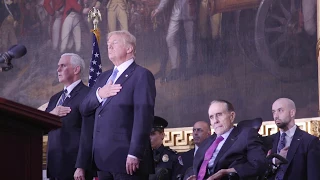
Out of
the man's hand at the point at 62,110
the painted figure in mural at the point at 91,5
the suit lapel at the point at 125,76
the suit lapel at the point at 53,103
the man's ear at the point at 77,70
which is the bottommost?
the man's hand at the point at 62,110

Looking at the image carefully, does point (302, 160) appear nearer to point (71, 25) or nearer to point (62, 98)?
point (62, 98)

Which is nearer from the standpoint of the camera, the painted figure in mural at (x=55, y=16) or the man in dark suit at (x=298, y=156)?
the man in dark suit at (x=298, y=156)

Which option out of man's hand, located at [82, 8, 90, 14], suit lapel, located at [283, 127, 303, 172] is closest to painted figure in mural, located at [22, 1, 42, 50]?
man's hand, located at [82, 8, 90, 14]

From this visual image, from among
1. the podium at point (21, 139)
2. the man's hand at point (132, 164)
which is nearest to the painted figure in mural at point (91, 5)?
the man's hand at point (132, 164)

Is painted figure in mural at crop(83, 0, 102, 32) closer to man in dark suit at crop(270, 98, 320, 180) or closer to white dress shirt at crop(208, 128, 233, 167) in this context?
man in dark suit at crop(270, 98, 320, 180)

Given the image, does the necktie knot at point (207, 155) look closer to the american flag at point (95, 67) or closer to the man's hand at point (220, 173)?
the man's hand at point (220, 173)

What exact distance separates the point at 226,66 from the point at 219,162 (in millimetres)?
4443

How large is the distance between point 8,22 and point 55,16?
33.0 inches

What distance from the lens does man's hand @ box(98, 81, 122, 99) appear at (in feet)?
19.2

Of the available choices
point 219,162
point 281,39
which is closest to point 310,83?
point 281,39

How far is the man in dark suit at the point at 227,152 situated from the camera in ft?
18.8

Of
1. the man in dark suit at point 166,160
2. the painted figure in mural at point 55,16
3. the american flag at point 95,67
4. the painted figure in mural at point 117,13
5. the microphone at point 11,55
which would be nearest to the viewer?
the microphone at point 11,55

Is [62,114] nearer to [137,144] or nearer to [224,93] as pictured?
[137,144]

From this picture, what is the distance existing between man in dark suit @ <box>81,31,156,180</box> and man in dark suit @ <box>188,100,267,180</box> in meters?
0.52
